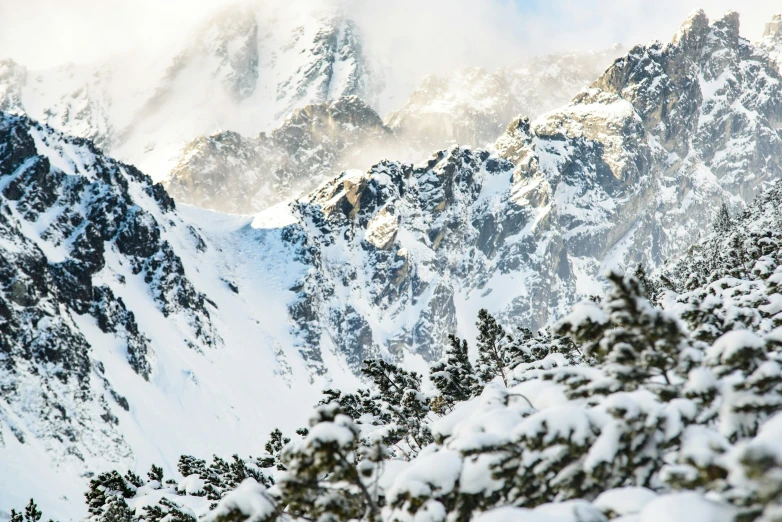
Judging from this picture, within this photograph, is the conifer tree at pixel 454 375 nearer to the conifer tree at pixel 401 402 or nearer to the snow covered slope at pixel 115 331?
the conifer tree at pixel 401 402

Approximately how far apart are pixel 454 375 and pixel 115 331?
83022 millimetres

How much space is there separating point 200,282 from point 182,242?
1411 cm

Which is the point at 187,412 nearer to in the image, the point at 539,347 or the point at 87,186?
the point at 87,186

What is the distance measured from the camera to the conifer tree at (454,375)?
94.5 feet

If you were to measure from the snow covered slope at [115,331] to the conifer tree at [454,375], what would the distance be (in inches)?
1895

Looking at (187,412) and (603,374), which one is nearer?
(603,374)

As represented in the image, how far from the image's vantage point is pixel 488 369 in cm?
3089

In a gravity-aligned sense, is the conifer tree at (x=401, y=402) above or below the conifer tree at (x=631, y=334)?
above

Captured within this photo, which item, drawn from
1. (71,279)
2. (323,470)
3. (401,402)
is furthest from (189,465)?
(71,279)

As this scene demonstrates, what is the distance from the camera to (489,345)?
2959 centimetres

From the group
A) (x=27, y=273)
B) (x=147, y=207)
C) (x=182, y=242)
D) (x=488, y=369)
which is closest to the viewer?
(x=488, y=369)

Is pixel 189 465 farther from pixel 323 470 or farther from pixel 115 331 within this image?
pixel 115 331

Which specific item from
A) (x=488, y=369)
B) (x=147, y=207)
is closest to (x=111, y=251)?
(x=147, y=207)

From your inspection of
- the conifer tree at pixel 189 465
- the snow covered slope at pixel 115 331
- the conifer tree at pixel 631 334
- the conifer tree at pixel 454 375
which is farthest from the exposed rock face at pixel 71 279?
the conifer tree at pixel 631 334
